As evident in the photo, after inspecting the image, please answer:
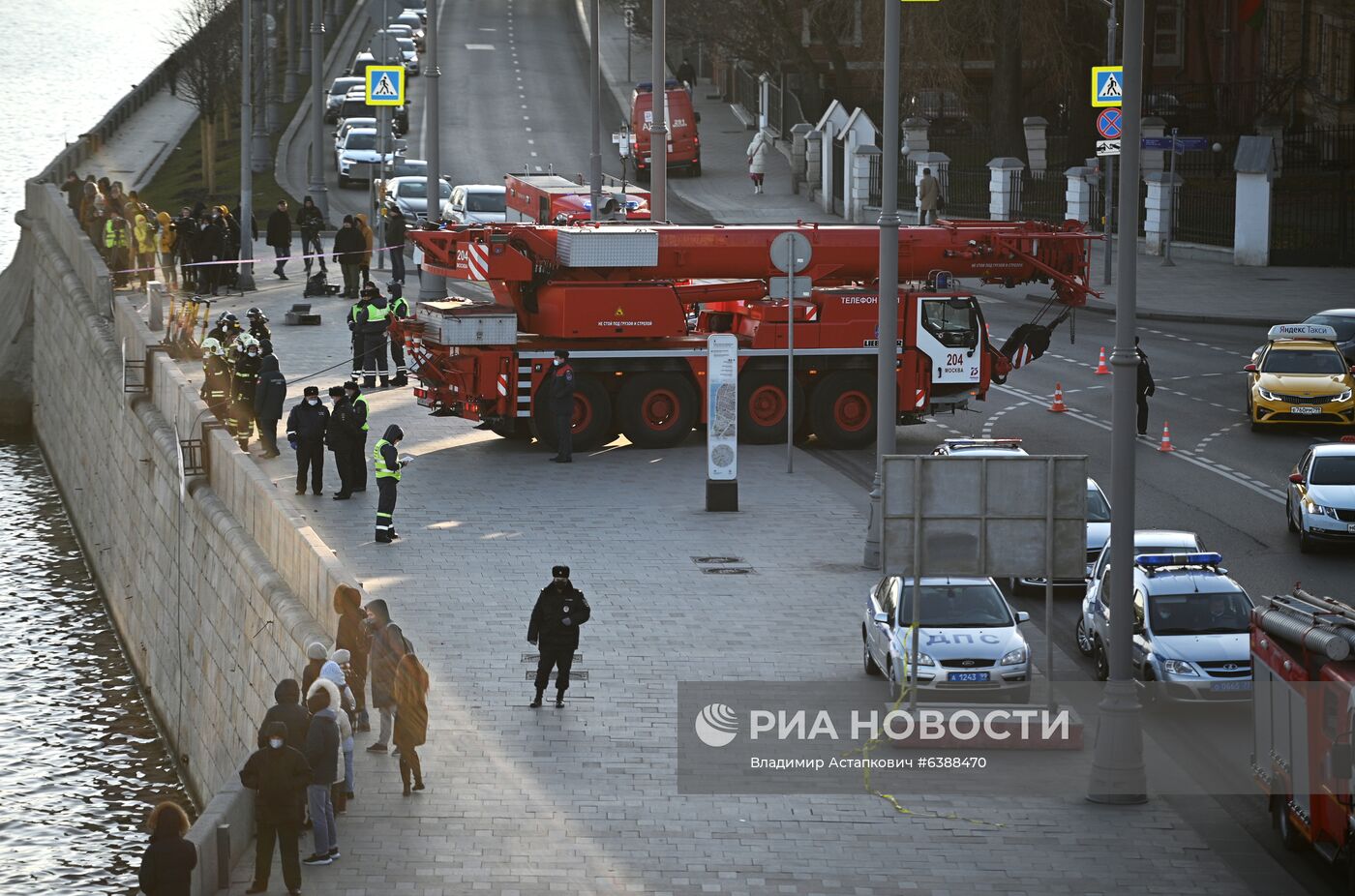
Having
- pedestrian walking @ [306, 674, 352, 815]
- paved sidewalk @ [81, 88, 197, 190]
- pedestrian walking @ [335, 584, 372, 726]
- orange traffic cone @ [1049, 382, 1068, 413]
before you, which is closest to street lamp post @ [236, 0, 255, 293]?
orange traffic cone @ [1049, 382, 1068, 413]

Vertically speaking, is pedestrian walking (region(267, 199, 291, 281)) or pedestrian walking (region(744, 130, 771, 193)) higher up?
pedestrian walking (region(744, 130, 771, 193))

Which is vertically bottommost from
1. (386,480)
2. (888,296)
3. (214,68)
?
(386,480)

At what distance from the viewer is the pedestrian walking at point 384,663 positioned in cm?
1714

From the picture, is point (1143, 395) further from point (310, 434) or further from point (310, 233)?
point (310, 233)

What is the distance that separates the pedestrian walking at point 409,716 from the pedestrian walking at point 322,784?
1.03m

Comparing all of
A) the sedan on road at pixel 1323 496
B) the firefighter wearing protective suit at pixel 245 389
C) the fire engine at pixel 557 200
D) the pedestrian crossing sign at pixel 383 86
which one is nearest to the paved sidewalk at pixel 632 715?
the firefighter wearing protective suit at pixel 245 389

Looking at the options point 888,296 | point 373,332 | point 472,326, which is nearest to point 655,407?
point 472,326

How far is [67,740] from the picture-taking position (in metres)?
31.0

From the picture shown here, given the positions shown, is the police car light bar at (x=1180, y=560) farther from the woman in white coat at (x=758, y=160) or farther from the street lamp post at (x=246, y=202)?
the woman in white coat at (x=758, y=160)

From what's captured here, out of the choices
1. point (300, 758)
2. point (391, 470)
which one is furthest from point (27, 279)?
point (300, 758)

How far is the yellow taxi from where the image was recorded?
106ft

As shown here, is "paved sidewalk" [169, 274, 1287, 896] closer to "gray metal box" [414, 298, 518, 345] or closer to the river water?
"gray metal box" [414, 298, 518, 345]

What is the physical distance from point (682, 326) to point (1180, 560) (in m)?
11.9

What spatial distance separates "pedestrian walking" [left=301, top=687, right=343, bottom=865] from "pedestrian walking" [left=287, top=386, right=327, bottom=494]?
477 inches
